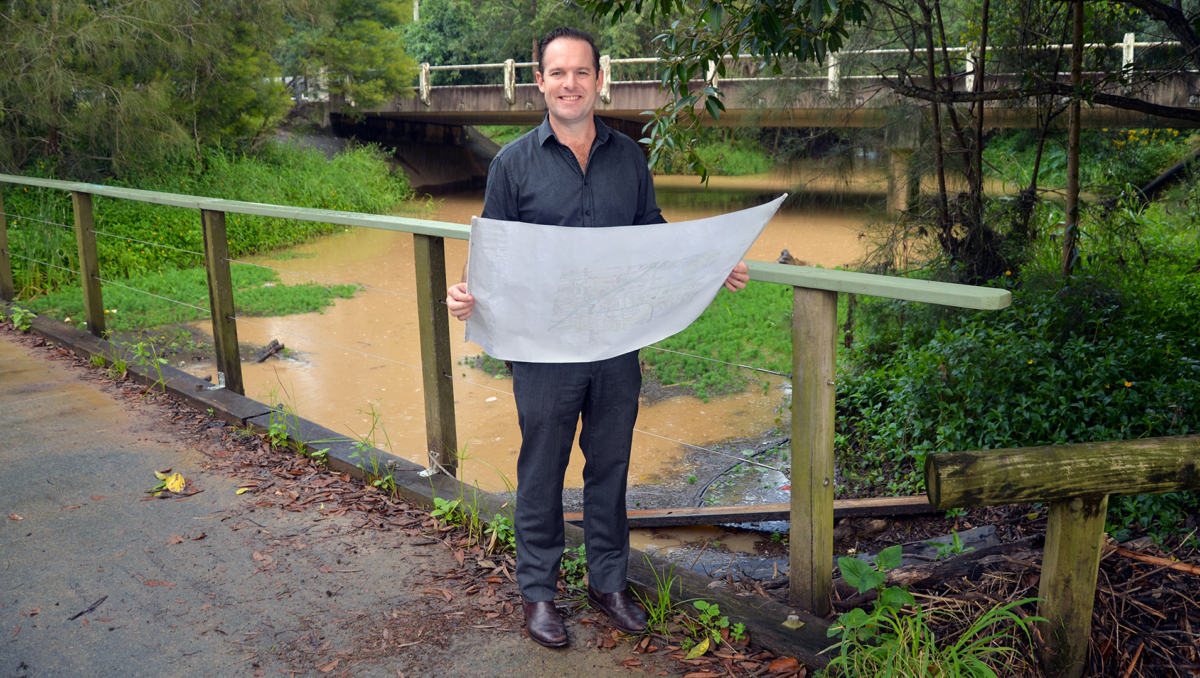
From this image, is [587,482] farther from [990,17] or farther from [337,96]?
[337,96]

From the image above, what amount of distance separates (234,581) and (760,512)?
2.31 meters

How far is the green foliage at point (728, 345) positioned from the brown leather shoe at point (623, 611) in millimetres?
4279

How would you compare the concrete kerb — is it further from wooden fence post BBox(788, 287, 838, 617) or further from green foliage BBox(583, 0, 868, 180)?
green foliage BBox(583, 0, 868, 180)

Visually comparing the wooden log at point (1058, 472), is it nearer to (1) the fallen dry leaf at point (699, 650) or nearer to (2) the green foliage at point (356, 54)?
(1) the fallen dry leaf at point (699, 650)

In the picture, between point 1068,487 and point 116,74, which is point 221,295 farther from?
point 116,74

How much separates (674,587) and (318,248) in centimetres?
1365

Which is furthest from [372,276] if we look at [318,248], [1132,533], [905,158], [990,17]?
[1132,533]

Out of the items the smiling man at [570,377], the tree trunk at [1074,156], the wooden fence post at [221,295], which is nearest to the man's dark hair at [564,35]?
the smiling man at [570,377]

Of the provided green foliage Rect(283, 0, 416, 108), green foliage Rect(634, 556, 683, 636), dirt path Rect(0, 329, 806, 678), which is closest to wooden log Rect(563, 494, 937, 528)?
dirt path Rect(0, 329, 806, 678)

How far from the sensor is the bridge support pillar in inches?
260

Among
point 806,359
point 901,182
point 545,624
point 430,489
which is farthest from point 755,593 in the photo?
point 901,182

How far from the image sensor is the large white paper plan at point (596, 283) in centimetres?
218

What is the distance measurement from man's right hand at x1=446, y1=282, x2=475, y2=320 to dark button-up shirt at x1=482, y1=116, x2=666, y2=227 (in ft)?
0.68

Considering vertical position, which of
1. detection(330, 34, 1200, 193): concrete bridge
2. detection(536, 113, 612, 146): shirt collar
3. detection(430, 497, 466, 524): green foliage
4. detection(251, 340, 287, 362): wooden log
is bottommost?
detection(251, 340, 287, 362): wooden log
